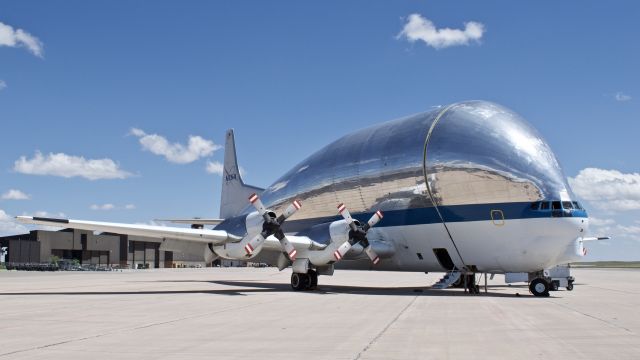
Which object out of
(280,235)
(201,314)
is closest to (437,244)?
(280,235)

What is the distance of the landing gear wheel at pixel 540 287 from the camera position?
24.3 m

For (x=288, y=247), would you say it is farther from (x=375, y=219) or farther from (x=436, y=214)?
(x=436, y=214)

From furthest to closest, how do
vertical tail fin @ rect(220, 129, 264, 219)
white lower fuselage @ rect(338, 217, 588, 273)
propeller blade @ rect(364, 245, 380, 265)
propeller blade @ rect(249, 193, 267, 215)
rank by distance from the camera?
1. vertical tail fin @ rect(220, 129, 264, 219)
2. propeller blade @ rect(364, 245, 380, 265)
3. propeller blade @ rect(249, 193, 267, 215)
4. white lower fuselage @ rect(338, 217, 588, 273)

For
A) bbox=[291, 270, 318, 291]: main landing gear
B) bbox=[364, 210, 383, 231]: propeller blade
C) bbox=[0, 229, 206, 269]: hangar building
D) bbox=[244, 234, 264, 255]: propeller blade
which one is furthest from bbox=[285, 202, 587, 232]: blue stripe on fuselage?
bbox=[0, 229, 206, 269]: hangar building

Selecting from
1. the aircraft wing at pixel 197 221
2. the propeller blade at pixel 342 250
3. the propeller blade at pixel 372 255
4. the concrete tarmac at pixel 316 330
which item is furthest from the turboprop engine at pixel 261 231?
the aircraft wing at pixel 197 221

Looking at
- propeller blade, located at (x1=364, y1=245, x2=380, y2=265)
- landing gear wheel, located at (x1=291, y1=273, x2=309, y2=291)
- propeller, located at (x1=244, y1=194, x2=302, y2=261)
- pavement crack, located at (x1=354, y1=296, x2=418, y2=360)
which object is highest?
propeller, located at (x1=244, y1=194, x2=302, y2=261)

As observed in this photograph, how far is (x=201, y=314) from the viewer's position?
16.1 m

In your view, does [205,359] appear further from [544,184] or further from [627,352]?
[544,184]

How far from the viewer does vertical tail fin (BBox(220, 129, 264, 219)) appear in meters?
42.7

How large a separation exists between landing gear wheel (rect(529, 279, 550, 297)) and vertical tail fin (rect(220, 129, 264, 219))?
71.0 feet

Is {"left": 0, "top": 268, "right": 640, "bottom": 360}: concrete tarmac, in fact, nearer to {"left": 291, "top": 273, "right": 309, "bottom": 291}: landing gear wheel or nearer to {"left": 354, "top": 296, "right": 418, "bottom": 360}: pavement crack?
{"left": 354, "top": 296, "right": 418, "bottom": 360}: pavement crack

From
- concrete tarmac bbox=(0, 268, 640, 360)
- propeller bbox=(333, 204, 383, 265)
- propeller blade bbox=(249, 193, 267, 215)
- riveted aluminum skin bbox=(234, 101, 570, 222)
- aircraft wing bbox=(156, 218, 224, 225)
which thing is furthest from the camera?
aircraft wing bbox=(156, 218, 224, 225)

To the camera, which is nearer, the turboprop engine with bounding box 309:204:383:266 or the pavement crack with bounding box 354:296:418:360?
the pavement crack with bounding box 354:296:418:360

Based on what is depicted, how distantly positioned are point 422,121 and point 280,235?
8247 millimetres
